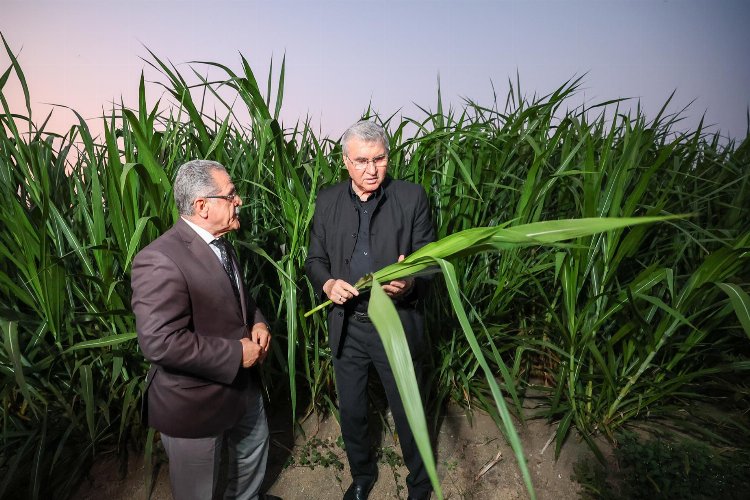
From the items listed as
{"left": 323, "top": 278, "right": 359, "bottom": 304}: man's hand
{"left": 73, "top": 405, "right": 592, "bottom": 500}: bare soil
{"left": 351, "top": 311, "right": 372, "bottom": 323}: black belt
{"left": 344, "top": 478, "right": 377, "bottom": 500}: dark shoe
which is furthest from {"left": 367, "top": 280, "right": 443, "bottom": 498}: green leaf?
{"left": 73, "top": 405, "right": 592, "bottom": 500}: bare soil

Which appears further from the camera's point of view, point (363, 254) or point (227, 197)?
point (363, 254)

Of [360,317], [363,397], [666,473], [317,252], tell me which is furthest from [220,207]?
[666,473]

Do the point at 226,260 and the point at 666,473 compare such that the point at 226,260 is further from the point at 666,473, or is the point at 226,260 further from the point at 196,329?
the point at 666,473

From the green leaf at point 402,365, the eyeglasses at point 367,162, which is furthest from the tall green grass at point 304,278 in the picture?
the green leaf at point 402,365

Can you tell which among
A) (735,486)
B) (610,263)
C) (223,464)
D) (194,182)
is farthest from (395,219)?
(735,486)

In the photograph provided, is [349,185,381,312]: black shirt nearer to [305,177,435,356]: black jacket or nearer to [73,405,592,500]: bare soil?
[305,177,435,356]: black jacket

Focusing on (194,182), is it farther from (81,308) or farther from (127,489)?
(127,489)

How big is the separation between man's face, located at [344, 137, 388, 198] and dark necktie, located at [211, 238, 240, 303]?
17.0 inches

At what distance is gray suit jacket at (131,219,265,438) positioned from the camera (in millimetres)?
1104

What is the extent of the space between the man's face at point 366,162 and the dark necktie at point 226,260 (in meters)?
0.43

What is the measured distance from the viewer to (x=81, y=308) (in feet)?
5.46

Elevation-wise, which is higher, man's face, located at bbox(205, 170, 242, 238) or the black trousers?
man's face, located at bbox(205, 170, 242, 238)

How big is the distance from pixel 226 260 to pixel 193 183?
0.23 metres

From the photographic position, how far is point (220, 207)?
1196 mm
